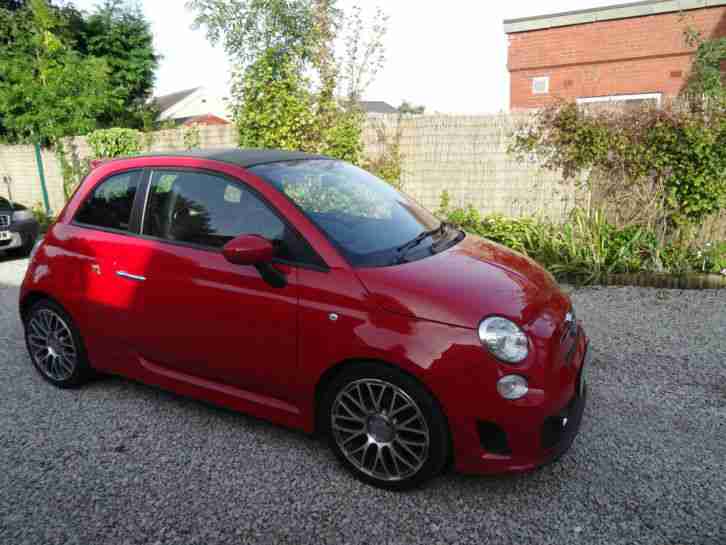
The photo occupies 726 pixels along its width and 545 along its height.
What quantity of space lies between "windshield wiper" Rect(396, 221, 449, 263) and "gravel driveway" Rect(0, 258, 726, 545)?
50.0 inches

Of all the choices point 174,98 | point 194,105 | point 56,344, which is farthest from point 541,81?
point 174,98

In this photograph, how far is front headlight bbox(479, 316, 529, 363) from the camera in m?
2.56

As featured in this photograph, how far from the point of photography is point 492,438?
2594 millimetres

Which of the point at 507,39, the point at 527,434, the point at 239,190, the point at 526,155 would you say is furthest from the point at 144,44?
the point at 527,434

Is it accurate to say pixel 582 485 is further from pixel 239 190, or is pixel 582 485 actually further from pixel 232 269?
pixel 239 190

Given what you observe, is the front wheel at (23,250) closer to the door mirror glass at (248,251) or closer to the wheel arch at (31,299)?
the wheel arch at (31,299)

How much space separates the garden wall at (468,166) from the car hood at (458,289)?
4.94 m

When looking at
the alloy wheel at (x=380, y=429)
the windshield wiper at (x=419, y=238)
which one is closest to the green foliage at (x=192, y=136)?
the windshield wiper at (x=419, y=238)

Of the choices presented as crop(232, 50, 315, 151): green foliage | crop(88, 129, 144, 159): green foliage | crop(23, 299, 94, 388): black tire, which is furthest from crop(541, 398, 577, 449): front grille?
crop(88, 129, 144, 159): green foliage

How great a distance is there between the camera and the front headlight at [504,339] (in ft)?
8.41

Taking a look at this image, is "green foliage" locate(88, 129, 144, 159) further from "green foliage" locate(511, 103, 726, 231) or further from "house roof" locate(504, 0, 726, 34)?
"house roof" locate(504, 0, 726, 34)

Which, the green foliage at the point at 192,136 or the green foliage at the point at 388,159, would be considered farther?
the green foliage at the point at 192,136

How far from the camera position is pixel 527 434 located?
101 inches

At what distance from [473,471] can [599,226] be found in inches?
213
